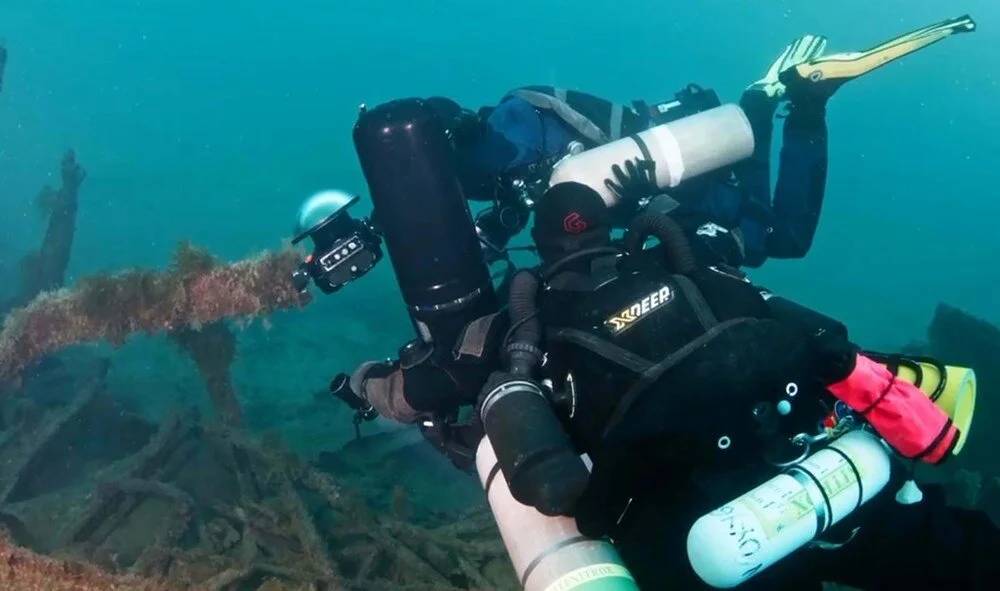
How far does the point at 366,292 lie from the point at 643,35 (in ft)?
421

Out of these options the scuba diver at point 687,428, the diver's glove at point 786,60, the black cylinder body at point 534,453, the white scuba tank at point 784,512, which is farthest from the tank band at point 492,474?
the diver's glove at point 786,60

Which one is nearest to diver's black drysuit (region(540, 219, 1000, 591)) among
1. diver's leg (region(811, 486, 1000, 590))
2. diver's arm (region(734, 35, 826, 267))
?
diver's leg (region(811, 486, 1000, 590))

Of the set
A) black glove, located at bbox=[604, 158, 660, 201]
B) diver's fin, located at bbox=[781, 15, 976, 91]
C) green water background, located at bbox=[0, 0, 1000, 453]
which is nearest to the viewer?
black glove, located at bbox=[604, 158, 660, 201]

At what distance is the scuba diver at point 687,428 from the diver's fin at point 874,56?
3.08 metres

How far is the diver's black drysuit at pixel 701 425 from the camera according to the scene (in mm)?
2969

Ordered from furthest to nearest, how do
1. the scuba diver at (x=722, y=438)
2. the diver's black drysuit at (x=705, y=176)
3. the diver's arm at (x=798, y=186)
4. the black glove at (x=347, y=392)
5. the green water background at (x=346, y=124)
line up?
1. the green water background at (x=346, y=124)
2. the diver's arm at (x=798, y=186)
3. the diver's black drysuit at (x=705, y=176)
4. the black glove at (x=347, y=392)
5. the scuba diver at (x=722, y=438)

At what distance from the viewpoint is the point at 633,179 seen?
16.3 ft

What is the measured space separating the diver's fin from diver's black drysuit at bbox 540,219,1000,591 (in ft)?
11.6

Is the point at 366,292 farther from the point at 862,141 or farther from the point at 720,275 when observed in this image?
the point at 862,141

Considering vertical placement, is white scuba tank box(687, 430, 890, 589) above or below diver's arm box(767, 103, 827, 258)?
below

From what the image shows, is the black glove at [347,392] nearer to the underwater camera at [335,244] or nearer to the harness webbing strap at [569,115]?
the underwater camera at [335,244]

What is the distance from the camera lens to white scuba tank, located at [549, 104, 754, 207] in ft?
16.3

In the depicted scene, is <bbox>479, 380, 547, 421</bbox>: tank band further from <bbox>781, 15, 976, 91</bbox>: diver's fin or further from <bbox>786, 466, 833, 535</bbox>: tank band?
<bbox>781, 15, 976, 91</bbox>: diver's fin

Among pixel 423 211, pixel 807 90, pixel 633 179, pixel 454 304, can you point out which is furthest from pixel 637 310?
pixel 807 90
